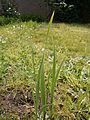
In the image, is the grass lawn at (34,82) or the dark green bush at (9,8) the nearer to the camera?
the grass lawn at (34,82)

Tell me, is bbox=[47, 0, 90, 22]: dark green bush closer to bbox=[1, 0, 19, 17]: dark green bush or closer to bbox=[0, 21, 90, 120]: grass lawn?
bbox=[1, 0, 19, 17]: dark green bush

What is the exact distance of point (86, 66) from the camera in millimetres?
4758

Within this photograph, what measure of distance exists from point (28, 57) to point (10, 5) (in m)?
4.97

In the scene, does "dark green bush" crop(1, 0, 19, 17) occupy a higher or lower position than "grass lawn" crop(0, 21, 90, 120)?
lower

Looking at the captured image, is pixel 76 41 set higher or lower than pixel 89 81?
lower

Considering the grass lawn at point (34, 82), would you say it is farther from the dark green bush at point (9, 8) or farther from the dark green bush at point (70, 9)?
the dark green bush at point (70, 9)

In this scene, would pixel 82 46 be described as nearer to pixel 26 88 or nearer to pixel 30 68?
pixel 30 68

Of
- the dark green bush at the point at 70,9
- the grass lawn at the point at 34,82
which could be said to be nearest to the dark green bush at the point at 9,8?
the dark green bush at the point at 70,9

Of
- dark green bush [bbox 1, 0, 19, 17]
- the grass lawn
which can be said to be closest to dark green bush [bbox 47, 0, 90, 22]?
dark green bush [bbox 1, 0, 19, 17]

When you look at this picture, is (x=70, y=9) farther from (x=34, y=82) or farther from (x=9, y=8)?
(x=34, y=82)

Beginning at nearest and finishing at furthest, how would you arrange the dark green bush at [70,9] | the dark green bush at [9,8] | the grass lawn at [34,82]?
the grass lawn at [34,82] → the dark green bush at [9,8] → the dark green bush at [70,9]

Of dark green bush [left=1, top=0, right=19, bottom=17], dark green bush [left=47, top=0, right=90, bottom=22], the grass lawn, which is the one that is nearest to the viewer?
the grass lawn

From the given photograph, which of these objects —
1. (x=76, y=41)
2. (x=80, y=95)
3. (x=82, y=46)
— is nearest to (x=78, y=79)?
(x=80, y=95)

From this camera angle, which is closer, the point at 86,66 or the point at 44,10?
the point at 86,66
